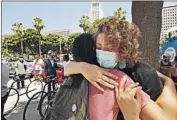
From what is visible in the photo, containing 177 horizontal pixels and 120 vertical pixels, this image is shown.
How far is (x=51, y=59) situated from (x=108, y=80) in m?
7.51

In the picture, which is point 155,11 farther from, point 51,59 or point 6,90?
point 51,59

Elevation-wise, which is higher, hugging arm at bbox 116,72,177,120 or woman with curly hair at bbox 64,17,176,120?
woman with curly hair at bbox 64,17,176,120

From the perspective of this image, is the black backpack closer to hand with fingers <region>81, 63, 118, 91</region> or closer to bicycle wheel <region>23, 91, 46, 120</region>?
hand with fingers <region>81, 63, 118, 91</region>

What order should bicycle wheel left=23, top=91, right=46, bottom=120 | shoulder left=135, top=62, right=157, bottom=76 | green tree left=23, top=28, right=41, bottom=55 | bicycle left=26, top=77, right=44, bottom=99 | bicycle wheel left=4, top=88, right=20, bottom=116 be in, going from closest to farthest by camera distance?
shoulder left=135, top=62, right=157, bottom=76
bicycle wheel left=23, top=91, right=46, bottom=120
bicycle wheel left=4, top=88, right=20, bottom=116
bicycle left=26, top=77, right=44, bottom=99
green tree left=23, top=28, right=41, bottom=55

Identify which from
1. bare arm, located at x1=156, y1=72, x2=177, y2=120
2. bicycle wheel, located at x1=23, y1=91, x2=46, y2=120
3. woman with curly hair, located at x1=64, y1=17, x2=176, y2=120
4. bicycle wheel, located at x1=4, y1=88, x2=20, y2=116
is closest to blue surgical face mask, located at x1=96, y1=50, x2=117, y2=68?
woman with curly hair, located at x1=64, y1=17, x2=176, y2=120

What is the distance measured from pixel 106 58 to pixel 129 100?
0.22 m

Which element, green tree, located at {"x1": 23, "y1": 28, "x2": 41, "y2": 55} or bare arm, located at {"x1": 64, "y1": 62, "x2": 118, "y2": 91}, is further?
green tree, located at {"x1": 23, "y1": 28, "x2": 41, "y2": 55}

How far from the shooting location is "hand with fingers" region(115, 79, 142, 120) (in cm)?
146

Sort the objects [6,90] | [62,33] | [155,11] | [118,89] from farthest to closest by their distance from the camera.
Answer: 1. [62,33]
2. [6,90]
3. [155,11]
4. [118,89]

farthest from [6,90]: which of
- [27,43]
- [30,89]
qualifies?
[27,43]

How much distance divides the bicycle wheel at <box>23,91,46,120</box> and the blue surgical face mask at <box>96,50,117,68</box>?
440 cm

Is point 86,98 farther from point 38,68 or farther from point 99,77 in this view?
point 38,68

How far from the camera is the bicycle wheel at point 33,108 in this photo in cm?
584

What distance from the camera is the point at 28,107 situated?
19.9 feet
